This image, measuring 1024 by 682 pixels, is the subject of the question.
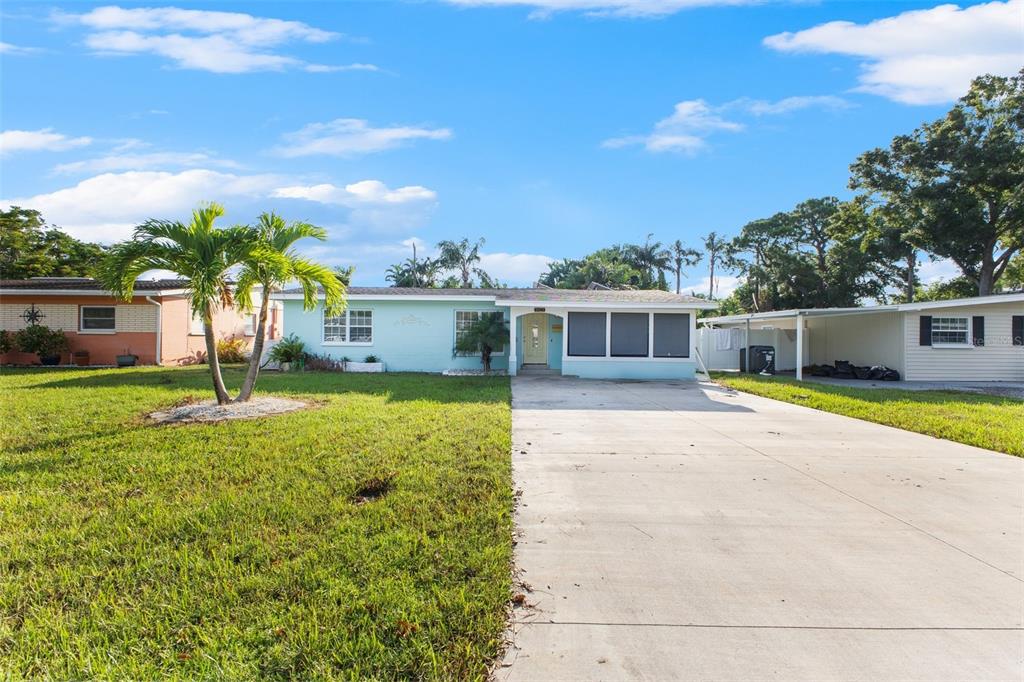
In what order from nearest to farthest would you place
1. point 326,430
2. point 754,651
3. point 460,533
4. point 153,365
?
point 754,651
point 460,533
point 326,430
point 153,365

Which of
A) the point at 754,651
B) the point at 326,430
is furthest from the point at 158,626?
the point at 326,430

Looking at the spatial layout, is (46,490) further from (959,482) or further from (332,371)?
(332,371)

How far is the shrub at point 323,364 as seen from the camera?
16.6 m

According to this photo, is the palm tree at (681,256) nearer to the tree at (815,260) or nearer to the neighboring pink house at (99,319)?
the tree at (815,260)

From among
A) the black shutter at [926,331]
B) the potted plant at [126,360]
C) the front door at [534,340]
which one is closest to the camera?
the black shutter at [926,331]

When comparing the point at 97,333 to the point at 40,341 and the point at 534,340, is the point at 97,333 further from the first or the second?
the point at 534,340

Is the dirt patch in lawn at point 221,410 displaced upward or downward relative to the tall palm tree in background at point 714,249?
downward

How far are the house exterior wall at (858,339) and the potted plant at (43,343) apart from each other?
26.2 meters

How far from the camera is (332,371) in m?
16.3

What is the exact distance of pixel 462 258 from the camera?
3928cm

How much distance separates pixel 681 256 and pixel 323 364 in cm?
3759

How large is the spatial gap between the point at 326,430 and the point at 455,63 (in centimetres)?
691

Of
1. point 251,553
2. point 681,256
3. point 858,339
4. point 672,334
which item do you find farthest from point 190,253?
point 681,256

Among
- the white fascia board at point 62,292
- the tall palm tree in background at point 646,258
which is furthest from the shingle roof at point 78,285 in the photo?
the tall palm tree in background at point 646,258
